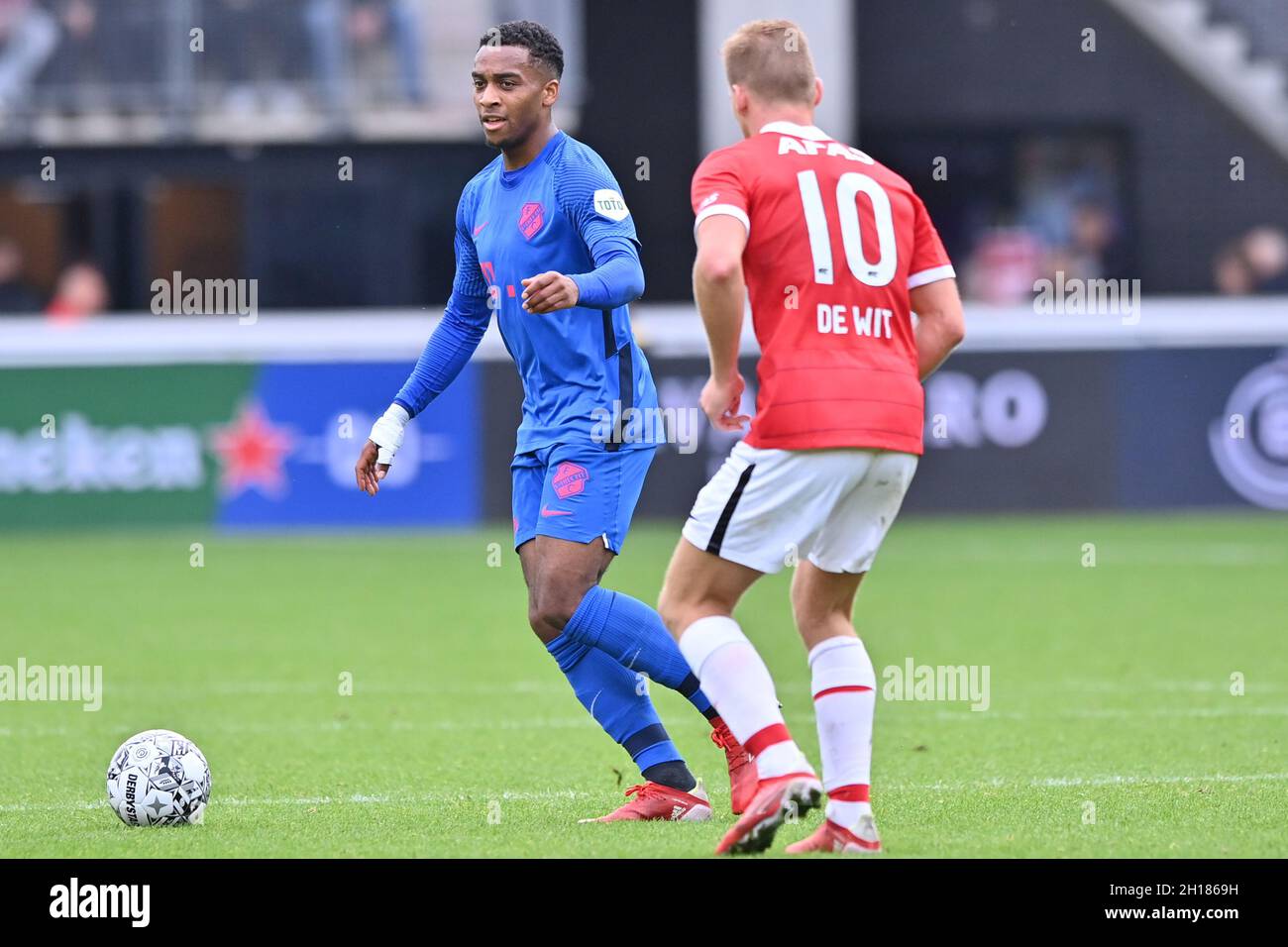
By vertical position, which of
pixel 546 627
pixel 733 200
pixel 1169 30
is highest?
pixel 1169 30

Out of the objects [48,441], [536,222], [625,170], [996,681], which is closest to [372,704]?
[996,681]

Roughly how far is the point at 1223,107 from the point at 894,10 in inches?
140

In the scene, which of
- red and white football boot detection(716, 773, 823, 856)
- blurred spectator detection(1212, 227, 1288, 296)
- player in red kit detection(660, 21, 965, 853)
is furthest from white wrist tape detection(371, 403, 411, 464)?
blurred spectator detection(1212, 227, 1288, 296)

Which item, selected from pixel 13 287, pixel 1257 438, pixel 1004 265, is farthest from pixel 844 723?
pixel 13 287

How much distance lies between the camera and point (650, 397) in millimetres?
6332

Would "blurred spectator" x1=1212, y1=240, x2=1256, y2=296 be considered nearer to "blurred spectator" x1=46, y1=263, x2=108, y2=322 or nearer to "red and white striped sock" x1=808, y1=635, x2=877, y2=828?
"blurred spectator" x1=46, y1=263, x2=108, y2=322

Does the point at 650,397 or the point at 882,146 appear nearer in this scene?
the point at 650,397

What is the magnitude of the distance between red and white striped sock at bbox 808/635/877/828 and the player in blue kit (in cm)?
67

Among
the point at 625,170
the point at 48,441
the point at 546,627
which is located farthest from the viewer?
the point at 625,170

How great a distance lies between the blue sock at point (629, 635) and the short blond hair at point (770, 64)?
151 centimetres

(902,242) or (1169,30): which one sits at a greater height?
(1169,30)

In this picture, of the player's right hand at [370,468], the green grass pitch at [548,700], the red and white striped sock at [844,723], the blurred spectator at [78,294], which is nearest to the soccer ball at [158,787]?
the green grass pitch at [548,700]

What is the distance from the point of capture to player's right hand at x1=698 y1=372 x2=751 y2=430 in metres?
5.15

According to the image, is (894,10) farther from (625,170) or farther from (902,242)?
(902,242)
